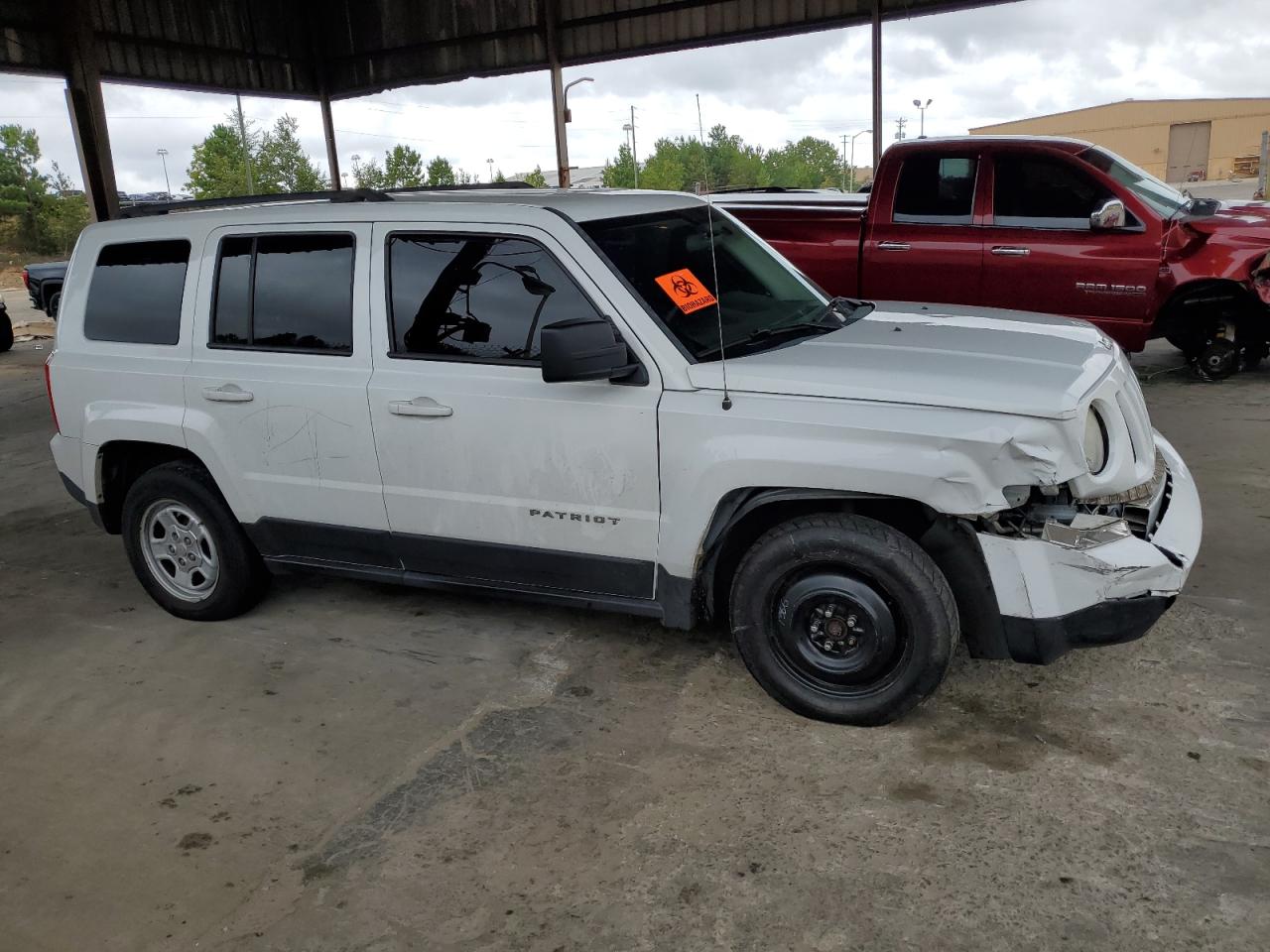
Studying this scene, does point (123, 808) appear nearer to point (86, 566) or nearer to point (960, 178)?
point (86, 566)

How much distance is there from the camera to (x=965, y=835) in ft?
9.79

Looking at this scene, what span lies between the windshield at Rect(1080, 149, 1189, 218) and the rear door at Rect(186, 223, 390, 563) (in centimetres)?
607

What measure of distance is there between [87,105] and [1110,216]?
1465cm

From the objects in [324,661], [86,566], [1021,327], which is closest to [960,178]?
[1021,327]

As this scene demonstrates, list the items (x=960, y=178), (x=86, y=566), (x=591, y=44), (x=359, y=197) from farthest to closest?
1. (x=591, y=44)
2. (x=960, y=178)
3. (x=86, y=566)
4. (x=359, y=197)

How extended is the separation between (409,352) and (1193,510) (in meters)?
3.01

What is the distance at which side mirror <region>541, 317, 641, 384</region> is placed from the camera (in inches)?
135

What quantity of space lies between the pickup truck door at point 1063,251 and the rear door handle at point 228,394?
221 inches

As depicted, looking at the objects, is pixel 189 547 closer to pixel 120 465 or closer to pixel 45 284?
pixel 120 465

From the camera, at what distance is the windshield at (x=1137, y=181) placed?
7832 millimetres

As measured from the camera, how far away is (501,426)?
388 cm

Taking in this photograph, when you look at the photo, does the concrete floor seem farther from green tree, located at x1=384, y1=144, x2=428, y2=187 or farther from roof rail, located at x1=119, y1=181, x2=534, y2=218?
green tree, located at x1=384, y1=144, x2=428, y2=187

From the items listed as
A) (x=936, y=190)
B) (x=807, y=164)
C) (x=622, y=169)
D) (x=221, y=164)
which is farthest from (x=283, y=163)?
(x=936, y=190)

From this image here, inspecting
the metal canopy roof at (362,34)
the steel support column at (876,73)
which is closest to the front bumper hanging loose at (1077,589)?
the steel support column at (876,73)
